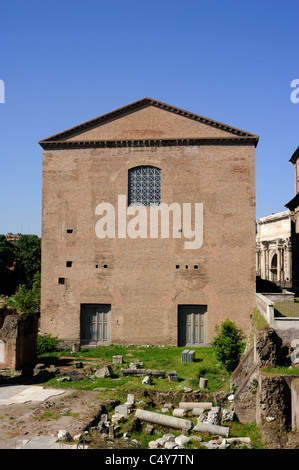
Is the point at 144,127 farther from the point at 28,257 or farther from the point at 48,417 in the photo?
the point at 28,257

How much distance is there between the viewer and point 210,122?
2200 centimetres

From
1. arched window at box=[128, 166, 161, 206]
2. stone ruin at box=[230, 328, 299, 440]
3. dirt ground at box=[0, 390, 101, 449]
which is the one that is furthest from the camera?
arched window at box=[128, 166, 161, 206]

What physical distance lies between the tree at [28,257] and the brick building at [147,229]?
31.1 m

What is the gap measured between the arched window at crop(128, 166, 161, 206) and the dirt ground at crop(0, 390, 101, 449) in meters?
10.8

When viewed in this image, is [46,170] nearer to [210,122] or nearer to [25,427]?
[210,122]

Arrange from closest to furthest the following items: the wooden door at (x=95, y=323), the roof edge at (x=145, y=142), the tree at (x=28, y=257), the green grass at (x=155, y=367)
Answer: the green grass at (x=155, y=367) < the roof edge at (x=145, y=142) < the wooden door at (x=95, y=323) < the tree at (x=28, y=257)

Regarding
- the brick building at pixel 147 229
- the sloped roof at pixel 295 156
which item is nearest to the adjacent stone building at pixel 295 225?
the sloped roof at pixel 295 156

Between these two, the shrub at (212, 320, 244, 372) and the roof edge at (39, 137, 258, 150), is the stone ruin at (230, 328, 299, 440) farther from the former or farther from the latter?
the roof edge at (39, 137, 258, 150)

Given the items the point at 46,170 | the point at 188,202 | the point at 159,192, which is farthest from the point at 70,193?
the point at 188,202

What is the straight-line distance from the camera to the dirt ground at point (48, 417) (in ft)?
35.4

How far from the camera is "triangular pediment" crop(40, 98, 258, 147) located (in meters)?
22.1

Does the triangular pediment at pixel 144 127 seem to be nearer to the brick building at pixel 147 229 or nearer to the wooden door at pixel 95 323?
the brick building at pixel 147 229

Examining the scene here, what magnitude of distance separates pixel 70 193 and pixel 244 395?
45.4 feet

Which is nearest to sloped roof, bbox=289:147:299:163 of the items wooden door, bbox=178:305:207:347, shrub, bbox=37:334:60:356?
wooden door, bbox=178:305:207:347
